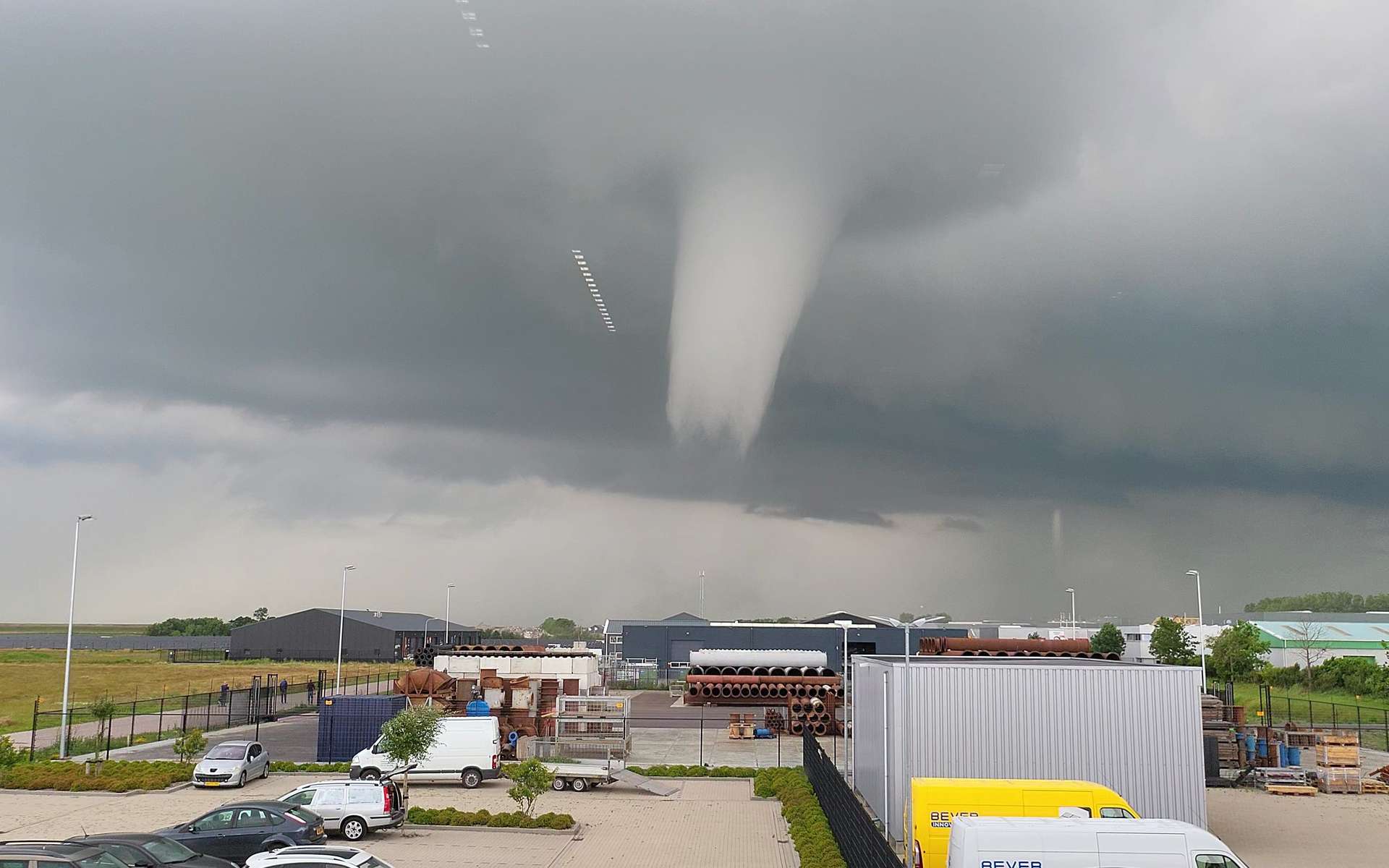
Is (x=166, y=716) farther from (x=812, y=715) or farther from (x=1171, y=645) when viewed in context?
(x=1171, y=645)

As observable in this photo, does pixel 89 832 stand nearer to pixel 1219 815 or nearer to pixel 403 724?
pixel 403 724

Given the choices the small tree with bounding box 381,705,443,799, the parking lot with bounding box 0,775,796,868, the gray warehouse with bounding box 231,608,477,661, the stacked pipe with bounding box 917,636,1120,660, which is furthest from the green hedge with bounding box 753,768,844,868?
the gray warehouse with bounding box 231,608,477,661

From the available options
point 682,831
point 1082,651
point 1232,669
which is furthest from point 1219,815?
point 1232,669

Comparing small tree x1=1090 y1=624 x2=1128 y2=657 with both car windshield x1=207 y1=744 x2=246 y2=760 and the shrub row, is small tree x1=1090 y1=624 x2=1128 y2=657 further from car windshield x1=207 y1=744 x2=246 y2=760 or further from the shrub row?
car windshield x1=207 y1=744 x2=246 y2=760

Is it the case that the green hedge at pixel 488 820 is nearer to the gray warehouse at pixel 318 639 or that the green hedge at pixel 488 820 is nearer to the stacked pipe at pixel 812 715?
the stacked pipe at pixel 812 715

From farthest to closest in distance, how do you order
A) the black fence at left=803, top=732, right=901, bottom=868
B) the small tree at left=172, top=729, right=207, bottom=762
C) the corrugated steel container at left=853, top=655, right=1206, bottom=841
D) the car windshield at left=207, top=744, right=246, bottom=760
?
the small tree at left=172, top=729, right=207, bottom=762, the car windshield at left=207, top=744, right=246, bottom=760, the corrugated steel container at left=853, top=655, right=1206, bottom=841, the black fence at left=803, top=732, right=901, bottom=868

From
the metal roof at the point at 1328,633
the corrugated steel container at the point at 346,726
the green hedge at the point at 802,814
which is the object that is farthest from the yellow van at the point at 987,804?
the metal roof at the point at 1328,633

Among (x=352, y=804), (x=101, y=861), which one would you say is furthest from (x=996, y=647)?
Result: (x=101, y=861)
